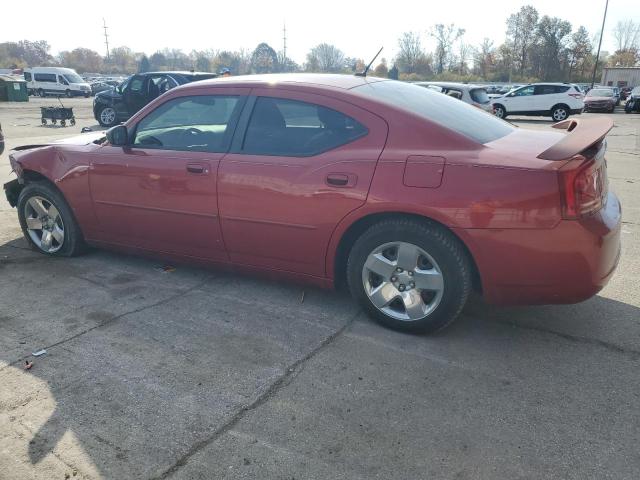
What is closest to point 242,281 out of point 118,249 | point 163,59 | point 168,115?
point 118,249

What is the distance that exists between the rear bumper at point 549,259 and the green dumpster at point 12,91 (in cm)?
3735

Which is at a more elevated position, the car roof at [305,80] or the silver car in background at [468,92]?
the car roof at [305,80]

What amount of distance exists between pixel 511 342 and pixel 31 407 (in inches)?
107

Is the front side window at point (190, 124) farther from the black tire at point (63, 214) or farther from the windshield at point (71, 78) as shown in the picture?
the windshield at point (71, 78)

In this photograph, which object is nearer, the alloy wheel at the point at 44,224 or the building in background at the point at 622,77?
the alloy wheel at the point at 44,224

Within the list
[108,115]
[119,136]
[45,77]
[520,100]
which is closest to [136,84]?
[108,115]

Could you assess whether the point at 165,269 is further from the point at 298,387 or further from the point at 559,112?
the point at 559,112

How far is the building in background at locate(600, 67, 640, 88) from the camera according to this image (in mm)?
59969

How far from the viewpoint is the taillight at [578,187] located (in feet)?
9.20

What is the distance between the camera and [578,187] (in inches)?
111

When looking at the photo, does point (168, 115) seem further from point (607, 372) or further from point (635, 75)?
point (635, 75)

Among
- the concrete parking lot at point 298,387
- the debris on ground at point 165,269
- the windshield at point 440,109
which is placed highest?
the windshield at point 440,109

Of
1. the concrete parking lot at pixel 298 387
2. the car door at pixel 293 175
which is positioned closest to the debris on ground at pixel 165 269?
the concrete parking lot at pixel 298 387

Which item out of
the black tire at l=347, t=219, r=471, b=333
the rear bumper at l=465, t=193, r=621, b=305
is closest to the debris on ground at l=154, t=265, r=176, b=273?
the black tire at l=347, t=219, r=471, b=333
